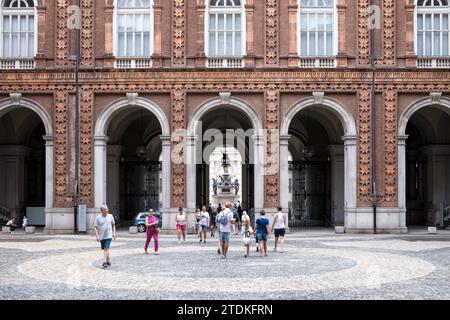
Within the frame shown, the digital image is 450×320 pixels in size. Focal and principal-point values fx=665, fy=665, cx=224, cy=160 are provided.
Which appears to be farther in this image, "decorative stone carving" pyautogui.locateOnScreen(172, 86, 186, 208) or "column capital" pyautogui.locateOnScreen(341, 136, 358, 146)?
"column capital" pyautogui.locateOnScreen(341, 136, 358, 146)

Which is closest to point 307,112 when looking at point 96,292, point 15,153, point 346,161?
point 346,161

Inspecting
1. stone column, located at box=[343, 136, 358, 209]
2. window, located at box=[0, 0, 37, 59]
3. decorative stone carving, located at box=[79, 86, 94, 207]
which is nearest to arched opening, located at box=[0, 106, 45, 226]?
window, located at box=[0, 0, 37, 59]

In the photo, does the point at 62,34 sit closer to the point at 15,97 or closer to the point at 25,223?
the point at 15,97

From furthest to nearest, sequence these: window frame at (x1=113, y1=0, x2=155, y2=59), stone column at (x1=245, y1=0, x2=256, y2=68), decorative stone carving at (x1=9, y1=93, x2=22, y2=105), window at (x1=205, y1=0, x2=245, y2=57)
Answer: window at (x1=205, y1=0, x2=245, y2=57) < window frame at (x1=113, y1=0, x2=155, y2=59) < stone column at (x1=245, y1=0, x2=256, y2=68) < decorative stone carving at (x1=9, y1=93, x2=22, y2=105)

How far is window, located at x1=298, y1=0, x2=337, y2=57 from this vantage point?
3125cm

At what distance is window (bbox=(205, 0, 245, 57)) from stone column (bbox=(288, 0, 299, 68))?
2.29 metres

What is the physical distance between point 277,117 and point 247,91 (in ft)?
6.00

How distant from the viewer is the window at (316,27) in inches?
1230

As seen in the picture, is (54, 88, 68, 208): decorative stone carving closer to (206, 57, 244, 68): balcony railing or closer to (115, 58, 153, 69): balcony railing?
(115, 58, 153, 69): balcony railing

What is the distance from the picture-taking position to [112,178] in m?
35.5

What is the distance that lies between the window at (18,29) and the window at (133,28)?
161 inches

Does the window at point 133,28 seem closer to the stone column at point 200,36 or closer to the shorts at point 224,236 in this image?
the stone column at point 200,36

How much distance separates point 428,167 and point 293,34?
11.6m

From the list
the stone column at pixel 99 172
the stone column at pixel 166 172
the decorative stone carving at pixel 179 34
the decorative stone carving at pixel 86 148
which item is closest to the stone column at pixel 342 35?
the decorative stone carving at pixel 179 34
